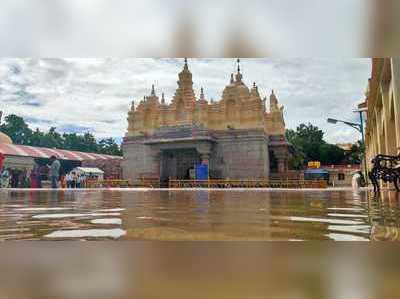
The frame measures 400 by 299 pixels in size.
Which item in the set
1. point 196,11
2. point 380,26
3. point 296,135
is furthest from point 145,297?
point 296,135

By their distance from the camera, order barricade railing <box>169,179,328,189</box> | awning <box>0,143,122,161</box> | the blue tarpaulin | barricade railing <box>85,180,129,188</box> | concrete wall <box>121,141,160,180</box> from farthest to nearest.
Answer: the blue tarpaulin → concrete wall <box>121,141,160,180</box> → awning <box>0,143,122,161</box> → barricade railing <box>85,180,129,188</box> → barricade railing <box>169,179,328,189</box>

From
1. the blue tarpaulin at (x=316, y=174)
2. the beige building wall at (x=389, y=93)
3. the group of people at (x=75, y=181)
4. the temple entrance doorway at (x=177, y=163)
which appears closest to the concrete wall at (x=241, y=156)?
the temple entrance doorway at (x=177, y=163)

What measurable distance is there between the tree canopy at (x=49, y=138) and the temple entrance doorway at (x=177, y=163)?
11876 mm

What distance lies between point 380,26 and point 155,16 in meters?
2.23

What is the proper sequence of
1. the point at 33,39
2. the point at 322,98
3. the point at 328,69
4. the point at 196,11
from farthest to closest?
the point at 322,98 < the point at 328,69 < the point at 33,39 < the point at 196,11

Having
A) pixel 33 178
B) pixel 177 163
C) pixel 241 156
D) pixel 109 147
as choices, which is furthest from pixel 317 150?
pixel 33 178

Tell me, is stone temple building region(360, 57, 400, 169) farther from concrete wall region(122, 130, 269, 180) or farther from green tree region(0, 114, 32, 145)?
green tree region(0, 114, 32, 145)

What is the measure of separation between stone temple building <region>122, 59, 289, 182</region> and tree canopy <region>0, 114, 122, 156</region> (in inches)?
374

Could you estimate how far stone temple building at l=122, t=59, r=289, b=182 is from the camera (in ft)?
60.0

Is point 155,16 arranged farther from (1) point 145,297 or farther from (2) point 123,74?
(2) point 123,74

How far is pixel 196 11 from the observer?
341 cm

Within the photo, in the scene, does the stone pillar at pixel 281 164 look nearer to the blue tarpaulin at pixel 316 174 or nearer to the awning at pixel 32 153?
the blue tarpaulin at pixel 316 174

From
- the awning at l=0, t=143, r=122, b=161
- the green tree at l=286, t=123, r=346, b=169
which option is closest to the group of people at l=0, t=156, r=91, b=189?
the awning at l=0, t=143, r=122, b=161

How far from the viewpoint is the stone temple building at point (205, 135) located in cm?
1828
